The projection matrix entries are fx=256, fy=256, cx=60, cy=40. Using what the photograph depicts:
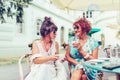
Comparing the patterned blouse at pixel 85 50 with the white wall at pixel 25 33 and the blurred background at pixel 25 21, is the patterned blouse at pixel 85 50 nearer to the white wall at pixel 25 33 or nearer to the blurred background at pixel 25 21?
the blurred background at pixel 25 21

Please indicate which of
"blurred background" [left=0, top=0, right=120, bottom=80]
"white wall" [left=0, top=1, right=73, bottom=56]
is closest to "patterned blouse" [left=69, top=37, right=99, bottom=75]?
"blurred background" [left=0, top=0, right=120, bottom=80]

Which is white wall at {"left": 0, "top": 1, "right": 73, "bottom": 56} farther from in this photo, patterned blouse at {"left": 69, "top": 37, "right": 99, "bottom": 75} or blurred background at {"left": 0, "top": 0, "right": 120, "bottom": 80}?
patterned blouse at {"left": 69, "top": 37, "right": 99, "bottom": 75}

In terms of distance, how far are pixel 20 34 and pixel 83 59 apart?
2.03 meters

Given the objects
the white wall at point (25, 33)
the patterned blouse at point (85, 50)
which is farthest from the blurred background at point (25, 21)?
the patterned blouse at point (85, 50)

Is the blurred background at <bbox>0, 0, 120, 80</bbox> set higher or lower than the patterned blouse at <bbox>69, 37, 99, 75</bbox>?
higher

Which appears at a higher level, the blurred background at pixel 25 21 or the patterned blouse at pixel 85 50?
the blurred background at pixel 25 21

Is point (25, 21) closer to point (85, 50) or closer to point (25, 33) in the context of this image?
point (25, 33)

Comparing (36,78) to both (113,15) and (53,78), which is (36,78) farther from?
(113,15)

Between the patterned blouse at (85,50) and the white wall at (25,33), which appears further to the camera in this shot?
the white wall at (25,33)

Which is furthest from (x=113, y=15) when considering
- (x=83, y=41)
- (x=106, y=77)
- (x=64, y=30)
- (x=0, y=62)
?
(x=83, y=41)

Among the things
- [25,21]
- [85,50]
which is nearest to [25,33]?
[25,21]

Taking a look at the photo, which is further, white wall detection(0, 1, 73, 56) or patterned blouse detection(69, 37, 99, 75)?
white wall detection(0, 1, 73, 56)

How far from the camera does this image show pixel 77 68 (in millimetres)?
2137

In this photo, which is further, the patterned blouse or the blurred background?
the blurred background
